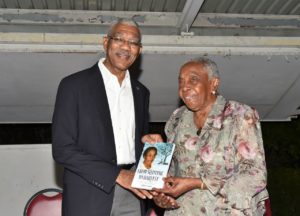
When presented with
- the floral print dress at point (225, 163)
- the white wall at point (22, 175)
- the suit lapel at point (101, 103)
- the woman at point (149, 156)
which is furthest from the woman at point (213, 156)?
the white wall at point (22, 175)

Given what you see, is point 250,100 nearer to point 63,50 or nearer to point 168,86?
point 168,86

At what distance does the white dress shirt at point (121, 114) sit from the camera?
2541mm

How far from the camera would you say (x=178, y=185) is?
233cm

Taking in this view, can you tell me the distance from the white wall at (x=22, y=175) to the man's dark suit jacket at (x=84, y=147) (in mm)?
2076

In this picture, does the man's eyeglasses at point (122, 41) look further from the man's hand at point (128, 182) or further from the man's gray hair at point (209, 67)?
the man's hand at point (128, 182)

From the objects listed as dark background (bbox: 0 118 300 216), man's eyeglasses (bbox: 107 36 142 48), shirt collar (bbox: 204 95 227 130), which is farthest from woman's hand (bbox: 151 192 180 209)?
dark background (bbox: 0 118 300 216)

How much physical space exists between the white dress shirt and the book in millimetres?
153

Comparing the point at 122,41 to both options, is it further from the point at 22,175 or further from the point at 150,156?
the point at 22,175

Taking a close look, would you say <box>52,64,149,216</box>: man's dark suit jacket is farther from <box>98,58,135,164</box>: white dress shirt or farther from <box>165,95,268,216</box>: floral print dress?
<box>165,95,268,216</box>: floral print dress

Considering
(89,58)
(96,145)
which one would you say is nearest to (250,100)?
(89,58)

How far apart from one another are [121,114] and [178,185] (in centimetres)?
54

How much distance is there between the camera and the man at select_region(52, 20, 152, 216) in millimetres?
2398

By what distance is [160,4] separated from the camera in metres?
3.53

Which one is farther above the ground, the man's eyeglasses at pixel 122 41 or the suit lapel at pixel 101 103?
the man's eyeglasses at pixel 122 41
